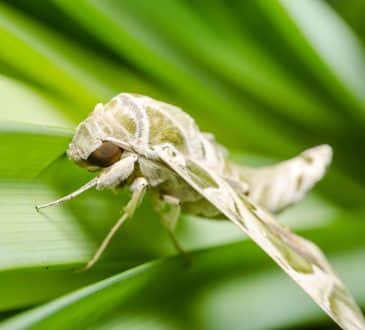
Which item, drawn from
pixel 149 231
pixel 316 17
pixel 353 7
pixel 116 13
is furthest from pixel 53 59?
pixel 353 7

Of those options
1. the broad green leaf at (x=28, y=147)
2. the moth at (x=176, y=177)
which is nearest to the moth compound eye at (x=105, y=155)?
the moth at (x=176, y=177)

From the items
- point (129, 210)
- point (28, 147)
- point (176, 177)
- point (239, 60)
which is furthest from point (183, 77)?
point (28, 147)

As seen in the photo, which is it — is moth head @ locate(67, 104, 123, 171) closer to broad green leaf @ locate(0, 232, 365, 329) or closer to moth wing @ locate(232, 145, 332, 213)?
broad green leaf @ locate(0, 232, 365, 329)

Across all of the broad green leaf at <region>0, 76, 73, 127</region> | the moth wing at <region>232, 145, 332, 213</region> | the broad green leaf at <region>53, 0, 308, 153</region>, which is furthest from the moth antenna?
the moth wing at <region>232, 145, 332, 213</region>

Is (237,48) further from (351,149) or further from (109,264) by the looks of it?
(109,264)

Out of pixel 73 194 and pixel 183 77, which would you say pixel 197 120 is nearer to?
pixel 183 77

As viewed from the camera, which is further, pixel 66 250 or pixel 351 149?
pixel 351 149
